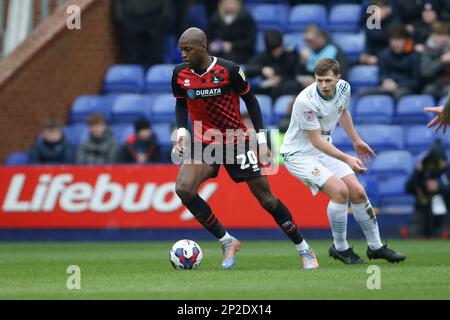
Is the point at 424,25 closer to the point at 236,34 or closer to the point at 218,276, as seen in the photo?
the point at 236,34

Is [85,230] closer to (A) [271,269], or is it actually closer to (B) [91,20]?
(B) [91,20]

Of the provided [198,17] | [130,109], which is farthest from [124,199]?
[198,17]

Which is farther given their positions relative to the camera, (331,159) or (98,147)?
(98,147)

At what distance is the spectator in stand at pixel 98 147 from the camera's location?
1673cm

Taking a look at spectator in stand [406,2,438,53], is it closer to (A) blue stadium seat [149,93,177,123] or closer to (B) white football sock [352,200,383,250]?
(A) blue stadium seat [149,93,177,123]

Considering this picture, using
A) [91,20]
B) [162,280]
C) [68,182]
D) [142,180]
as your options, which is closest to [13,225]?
[68,182]

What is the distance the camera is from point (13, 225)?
16250 millimetres

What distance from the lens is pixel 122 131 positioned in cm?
1798

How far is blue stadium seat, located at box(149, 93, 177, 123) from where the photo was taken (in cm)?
1805

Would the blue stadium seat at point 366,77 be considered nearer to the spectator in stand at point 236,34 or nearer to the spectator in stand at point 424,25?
the spectator in stand at point 424,25

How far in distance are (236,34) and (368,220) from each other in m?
8.05

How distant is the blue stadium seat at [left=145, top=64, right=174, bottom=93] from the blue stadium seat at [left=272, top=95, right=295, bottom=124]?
7.10 ft

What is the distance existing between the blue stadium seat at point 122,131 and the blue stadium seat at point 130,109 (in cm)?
10

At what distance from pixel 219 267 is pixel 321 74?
2099 millimetres
